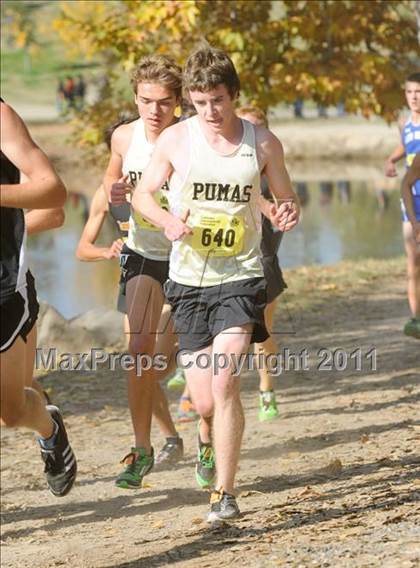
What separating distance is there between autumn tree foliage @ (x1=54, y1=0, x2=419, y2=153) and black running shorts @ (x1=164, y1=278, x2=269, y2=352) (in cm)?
903

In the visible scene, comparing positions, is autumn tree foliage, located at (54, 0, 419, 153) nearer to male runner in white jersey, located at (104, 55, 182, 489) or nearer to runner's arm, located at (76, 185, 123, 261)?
runner's arm, located at (76, 185, 123, 261)

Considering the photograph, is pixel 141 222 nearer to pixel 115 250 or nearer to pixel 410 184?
pixel 115 250

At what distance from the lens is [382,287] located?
53.6ft

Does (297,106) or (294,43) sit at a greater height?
(294,43)

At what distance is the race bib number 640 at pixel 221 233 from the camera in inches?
258

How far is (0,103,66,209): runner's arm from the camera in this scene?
217 inches

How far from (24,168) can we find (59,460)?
1990mm

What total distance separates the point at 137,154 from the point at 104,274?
53.4 feet

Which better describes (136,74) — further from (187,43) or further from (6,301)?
(187,43)

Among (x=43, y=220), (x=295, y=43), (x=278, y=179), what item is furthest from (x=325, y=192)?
(x=43, y=220)

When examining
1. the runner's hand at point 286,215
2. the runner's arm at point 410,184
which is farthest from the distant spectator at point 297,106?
the runner's hand at point 286,215

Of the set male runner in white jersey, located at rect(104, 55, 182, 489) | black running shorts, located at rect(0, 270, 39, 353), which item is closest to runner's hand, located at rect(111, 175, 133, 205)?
male runner in white jersey, located at rect(104, 55, 182, 489)

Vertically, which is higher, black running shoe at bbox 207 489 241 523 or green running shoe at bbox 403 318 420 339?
black running shoe at bbox 207 489 241 523

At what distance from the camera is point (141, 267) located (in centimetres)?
776
